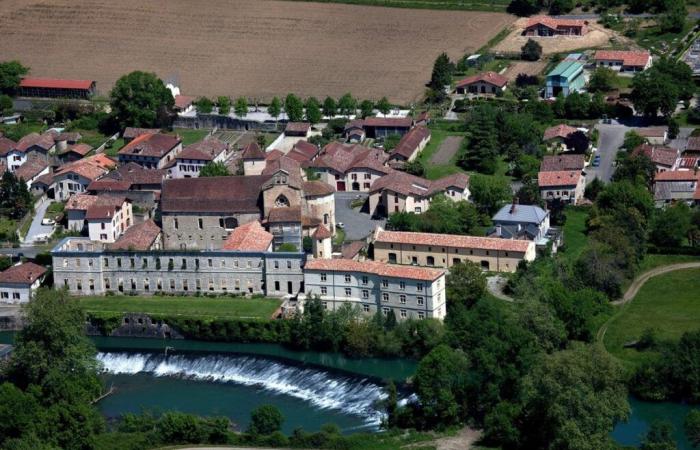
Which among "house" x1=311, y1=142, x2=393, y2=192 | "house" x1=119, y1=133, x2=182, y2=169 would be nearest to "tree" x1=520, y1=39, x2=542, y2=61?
"house" x1=311, y1=142, x2=393, y2=192

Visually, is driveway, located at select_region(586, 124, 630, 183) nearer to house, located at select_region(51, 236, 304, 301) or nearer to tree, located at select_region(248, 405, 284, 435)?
house, located at select_region(51, 236, 304, 301)

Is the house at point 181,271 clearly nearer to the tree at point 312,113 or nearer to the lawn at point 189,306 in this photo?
the lawn at point 189,306

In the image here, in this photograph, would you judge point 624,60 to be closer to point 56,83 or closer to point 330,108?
point 330,108

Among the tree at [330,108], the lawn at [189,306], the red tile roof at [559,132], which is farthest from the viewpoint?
the tree at [330,108]

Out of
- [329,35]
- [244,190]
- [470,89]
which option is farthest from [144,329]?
Answer: [329,35]

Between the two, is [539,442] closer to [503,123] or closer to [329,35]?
[503,123]

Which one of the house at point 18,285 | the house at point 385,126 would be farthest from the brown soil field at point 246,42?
the house at point 18,285
